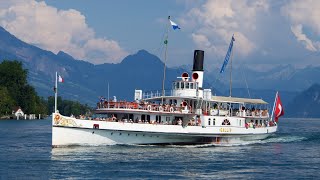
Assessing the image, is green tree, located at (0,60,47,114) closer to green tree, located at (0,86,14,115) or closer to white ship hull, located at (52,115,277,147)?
green tree, located at (0,86,14,115)

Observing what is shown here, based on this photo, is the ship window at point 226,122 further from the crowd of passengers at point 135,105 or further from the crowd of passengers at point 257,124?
the crowd of passengers at point 135,105

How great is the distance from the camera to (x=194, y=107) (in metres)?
64.0

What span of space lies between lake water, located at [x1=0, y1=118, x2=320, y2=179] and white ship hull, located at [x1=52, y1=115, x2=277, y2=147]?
2.77ft

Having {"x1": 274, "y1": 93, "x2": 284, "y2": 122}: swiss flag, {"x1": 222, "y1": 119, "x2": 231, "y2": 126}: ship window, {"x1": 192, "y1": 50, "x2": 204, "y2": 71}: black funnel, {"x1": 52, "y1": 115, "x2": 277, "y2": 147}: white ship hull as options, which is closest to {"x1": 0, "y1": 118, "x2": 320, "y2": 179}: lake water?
{"x1": 52, "y1": 115, "x2": 277, "y2": 147}: white ship hull

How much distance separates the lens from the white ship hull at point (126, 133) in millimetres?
55125

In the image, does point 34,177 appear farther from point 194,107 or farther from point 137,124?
point 194,107

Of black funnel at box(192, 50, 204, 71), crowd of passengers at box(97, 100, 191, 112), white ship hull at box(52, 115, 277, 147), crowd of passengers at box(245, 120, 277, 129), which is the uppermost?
black funnel at box(192, 50, 204, 71)

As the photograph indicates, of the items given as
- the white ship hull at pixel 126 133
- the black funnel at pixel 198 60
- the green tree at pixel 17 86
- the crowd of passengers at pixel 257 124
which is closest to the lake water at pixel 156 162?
the white ship hull at pixel 126 133

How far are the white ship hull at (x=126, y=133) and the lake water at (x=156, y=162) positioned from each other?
84 centimetres

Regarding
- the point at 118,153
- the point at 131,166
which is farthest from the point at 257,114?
the point at 131,166

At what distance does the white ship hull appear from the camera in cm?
5512

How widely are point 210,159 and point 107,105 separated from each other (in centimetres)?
1313

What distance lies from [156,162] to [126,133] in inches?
401

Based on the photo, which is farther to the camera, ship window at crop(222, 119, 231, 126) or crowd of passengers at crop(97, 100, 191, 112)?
ship window at crop(222, 119, 231, 126)
